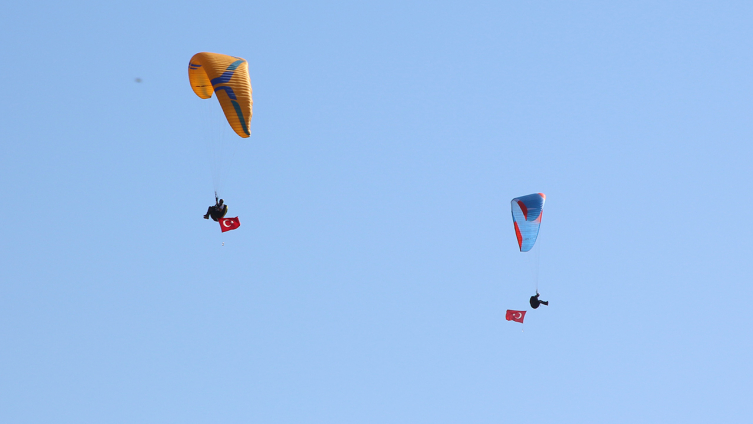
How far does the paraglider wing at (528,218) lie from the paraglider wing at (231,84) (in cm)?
1676

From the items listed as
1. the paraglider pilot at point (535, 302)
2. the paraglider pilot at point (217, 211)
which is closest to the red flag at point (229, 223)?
the paraglider pilot at point (217, 211)

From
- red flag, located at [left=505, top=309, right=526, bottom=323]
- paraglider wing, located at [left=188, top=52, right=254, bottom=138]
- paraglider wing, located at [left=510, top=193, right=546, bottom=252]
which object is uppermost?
paraglider wing, located at [left=188, top=52, right=254, bottom=138]

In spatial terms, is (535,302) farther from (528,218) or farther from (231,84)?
(231,84)

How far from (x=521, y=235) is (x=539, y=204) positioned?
5.86 feet

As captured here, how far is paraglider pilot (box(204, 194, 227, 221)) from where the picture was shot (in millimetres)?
58031

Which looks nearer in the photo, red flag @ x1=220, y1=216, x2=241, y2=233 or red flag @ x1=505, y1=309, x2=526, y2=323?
red flag @ x1=220, y1=216, x2=241, y2=233

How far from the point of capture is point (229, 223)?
59.4 metres

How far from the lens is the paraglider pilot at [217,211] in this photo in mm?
58031

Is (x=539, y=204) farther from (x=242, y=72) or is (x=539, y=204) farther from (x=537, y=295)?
(x=242, y=72)

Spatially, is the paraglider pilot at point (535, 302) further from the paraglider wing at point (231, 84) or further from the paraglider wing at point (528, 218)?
the paraglider wing at point (231, 84)

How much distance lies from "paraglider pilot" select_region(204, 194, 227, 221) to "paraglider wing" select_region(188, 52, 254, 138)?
3.01 m

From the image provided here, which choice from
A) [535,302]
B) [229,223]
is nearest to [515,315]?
[535,302]

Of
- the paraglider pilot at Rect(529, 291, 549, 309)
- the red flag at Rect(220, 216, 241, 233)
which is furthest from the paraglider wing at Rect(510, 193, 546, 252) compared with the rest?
the red flag at Rect(220, 216, 241, 233)

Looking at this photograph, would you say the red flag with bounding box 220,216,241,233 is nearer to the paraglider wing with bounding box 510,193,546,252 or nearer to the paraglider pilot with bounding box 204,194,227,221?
the paraglider pilot with bounding box 204,194,227,221
